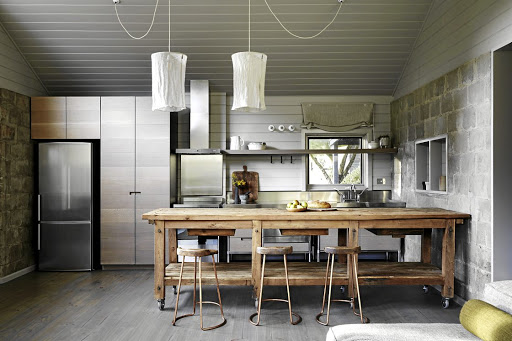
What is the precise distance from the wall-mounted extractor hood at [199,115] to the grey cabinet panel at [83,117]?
50.6 inches

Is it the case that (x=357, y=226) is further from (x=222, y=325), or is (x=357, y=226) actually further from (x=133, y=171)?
(x=133, y=171)

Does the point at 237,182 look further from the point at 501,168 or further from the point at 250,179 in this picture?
the point at 501,168

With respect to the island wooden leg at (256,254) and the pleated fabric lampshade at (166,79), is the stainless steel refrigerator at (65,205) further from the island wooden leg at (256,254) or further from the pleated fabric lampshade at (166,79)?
the island wooden leg at (256,254)

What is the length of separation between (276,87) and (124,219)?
288cm

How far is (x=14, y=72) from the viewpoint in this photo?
5176 millimetres

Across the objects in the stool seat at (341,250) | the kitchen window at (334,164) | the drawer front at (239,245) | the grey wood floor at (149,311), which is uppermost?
the kitchen window at (334,164)

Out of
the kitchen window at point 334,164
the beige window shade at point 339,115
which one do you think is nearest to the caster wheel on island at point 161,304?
the kitchen window at point 334,164

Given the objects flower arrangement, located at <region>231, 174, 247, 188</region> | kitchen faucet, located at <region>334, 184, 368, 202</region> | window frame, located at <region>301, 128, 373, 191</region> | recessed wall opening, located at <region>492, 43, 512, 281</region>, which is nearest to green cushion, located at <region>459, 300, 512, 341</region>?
recessed wall opening, located at <region>492, 43, 512, 281</region>

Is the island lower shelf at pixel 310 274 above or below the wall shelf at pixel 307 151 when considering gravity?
below

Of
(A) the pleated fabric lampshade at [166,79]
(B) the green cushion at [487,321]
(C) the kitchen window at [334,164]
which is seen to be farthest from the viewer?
(C) the kitchen window at [334,164]

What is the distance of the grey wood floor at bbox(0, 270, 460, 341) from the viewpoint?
326cm

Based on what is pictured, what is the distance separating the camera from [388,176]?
6.20m

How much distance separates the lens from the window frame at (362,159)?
6.18m

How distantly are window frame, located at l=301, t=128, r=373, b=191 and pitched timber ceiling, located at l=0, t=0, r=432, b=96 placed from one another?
60cm
